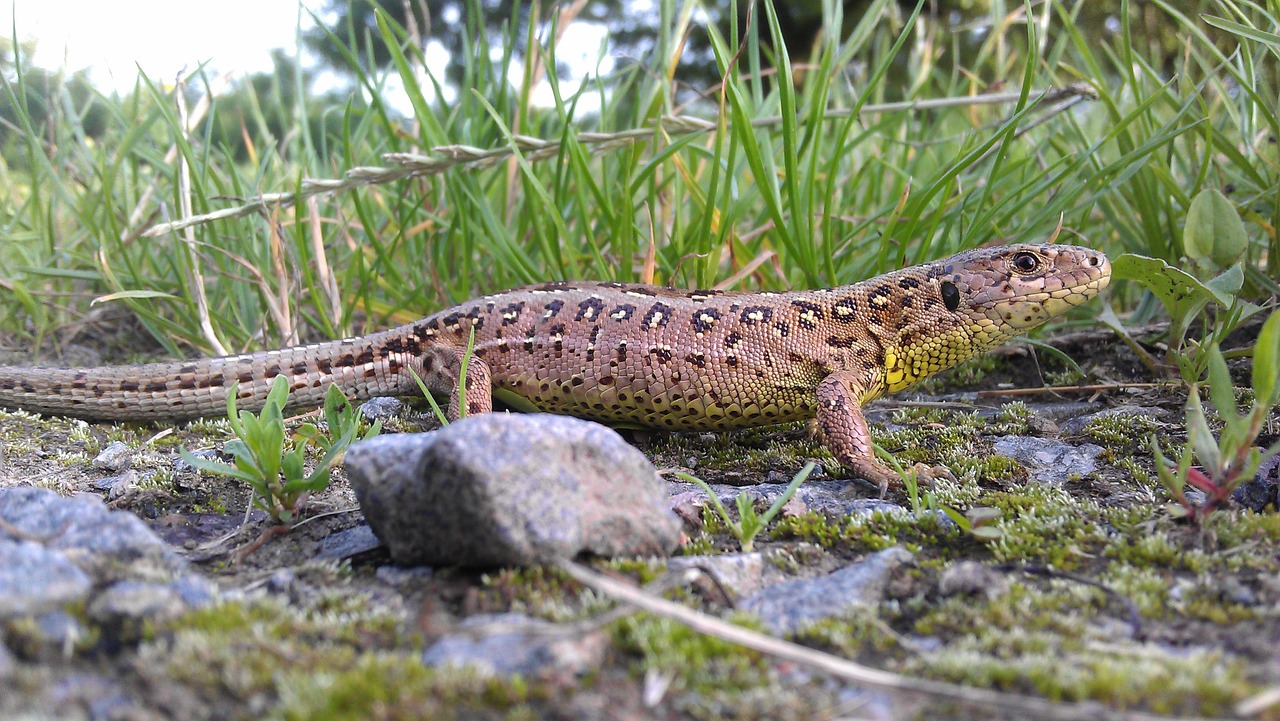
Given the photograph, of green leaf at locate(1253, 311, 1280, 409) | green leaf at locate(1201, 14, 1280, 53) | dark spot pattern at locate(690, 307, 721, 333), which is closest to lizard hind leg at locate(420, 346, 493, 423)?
dark spot pattern at locate(690, 307, 721, 333)

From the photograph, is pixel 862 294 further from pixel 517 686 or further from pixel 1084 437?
pixel 517 686

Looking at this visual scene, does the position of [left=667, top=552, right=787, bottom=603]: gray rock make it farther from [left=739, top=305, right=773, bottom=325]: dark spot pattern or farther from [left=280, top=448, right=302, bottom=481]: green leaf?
[left=739, top=305, right=773, bottom=325]: dark spot pattern

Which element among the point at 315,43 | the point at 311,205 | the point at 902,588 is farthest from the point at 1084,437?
the point at 315,43

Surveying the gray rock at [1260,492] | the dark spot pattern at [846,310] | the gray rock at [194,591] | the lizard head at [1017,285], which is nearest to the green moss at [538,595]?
the gray rock at [194,591]

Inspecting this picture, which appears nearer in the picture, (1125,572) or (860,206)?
(1125,572)

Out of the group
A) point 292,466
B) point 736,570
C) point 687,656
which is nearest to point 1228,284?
point 736,570

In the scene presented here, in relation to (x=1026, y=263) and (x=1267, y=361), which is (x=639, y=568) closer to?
(x=1267, y=361)
